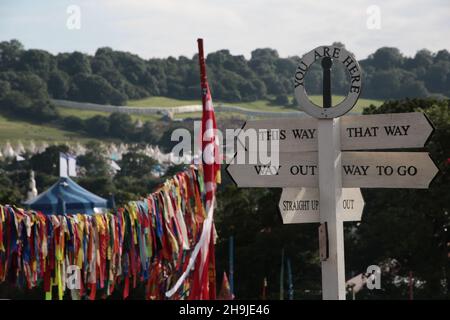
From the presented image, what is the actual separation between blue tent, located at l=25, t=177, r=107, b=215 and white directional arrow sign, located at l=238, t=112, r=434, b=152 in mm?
48505

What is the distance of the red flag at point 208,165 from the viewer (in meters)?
12.3

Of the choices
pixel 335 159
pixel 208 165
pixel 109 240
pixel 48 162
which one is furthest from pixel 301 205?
pixel 48 162

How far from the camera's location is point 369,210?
129 ft

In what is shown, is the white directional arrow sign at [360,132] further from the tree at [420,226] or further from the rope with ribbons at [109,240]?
the tree at [420,226]

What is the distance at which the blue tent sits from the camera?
189 feet

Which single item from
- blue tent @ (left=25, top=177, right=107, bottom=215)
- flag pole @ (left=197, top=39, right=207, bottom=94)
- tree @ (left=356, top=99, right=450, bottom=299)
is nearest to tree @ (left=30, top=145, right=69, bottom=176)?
blue tent @ (left=25, top=177, right=107, bottom=215)

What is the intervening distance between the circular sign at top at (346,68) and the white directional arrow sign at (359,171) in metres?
0.33

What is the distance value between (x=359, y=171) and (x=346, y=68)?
742mm

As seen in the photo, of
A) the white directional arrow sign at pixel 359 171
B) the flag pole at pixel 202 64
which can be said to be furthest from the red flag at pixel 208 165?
the white directional arrow sign at pixel 359 171

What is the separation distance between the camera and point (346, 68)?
816 cm

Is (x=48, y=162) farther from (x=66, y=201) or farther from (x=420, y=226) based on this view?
(x=420, y=226)

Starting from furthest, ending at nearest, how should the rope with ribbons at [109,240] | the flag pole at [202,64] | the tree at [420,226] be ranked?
the tree at [420,226], the rope with ribbons at [109,240], the flag pole at [202,64]

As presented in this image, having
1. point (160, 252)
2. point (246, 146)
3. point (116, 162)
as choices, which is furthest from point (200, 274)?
A: point (116, 162)

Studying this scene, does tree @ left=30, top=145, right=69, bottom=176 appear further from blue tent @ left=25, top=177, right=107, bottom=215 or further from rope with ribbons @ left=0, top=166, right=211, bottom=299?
rope with ribbons @ left=0, top=166, right=211, bottom=299
